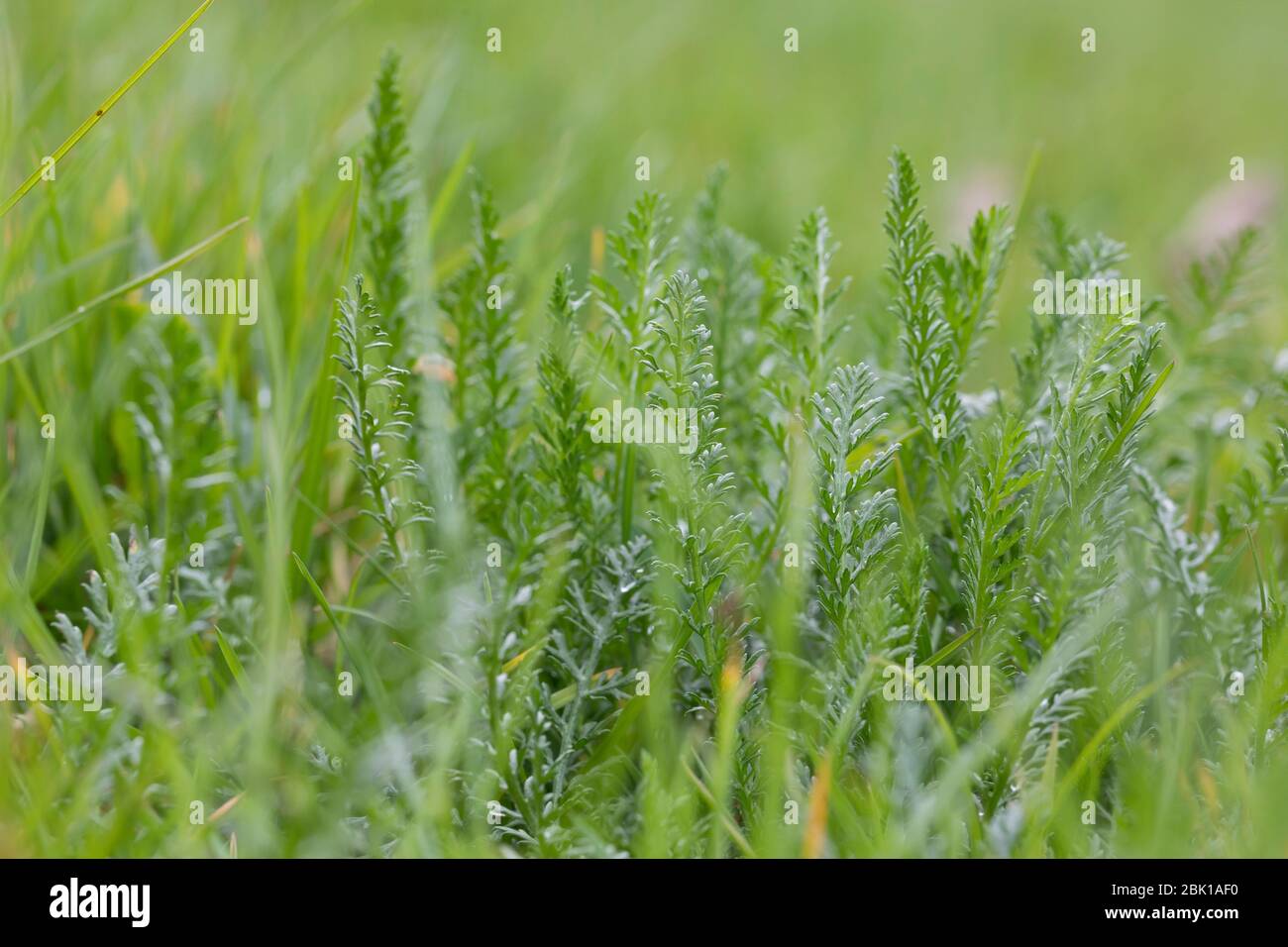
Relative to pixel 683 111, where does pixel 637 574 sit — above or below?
below

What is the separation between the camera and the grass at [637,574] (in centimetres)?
129

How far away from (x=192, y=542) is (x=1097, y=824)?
4.34ft

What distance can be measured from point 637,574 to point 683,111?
2.63 meters

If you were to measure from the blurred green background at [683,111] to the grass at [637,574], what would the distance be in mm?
472

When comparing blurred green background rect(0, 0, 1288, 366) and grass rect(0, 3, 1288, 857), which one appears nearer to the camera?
grass rect(0, 3, 1288, 857)

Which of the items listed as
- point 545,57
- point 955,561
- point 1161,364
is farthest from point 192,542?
point 545,57

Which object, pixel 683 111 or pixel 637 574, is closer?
pixel 637 574

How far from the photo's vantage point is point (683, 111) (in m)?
3.73

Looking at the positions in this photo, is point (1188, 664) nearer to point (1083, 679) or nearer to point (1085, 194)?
point (1083, 679)

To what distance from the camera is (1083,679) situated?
1.47 metres

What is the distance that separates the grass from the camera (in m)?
1.29

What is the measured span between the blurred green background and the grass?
0.47 m

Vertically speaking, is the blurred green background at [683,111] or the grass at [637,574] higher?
the blurred green background at [683,111]

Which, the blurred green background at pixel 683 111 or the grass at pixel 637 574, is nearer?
the grass at pixel 637 574
